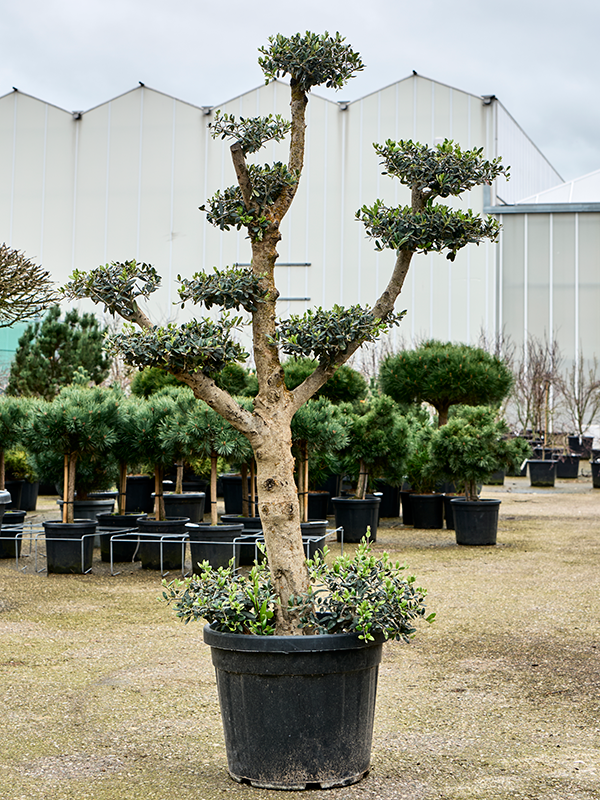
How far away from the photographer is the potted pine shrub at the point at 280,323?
267 cm

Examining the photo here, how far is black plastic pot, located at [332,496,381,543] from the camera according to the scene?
897 cm

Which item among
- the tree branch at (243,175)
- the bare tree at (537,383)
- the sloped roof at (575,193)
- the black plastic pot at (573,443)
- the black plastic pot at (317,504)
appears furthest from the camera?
the sloped roof at (575,193)

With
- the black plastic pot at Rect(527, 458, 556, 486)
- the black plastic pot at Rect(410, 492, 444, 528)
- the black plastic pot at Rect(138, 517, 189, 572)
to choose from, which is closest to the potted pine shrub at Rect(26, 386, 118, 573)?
the black plastic pot at Rect(138, 517, 189, 572)

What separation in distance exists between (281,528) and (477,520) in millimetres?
6256

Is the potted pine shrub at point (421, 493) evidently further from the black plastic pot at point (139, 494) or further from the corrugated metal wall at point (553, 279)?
the corrugated metal wall at point (553, 279)

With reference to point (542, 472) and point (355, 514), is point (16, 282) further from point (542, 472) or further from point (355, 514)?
point (542, 472)

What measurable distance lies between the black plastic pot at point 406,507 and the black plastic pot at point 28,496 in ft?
18.5

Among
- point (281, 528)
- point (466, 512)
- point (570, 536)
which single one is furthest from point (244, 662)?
point (570, 536)

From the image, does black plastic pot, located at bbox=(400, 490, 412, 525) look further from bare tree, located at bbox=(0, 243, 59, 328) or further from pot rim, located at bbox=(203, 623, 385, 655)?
pot rim, located at bbox=(203, 623, 385, 655)

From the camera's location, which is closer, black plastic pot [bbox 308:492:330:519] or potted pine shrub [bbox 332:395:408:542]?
potted pine shrub [bbox 332:395:408:542]

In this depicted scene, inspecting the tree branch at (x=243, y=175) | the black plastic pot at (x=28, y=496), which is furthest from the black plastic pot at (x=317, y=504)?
the tree branch at (x=243, y=175)

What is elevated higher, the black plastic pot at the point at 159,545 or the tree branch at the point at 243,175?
the tree branch at the point at 243,175

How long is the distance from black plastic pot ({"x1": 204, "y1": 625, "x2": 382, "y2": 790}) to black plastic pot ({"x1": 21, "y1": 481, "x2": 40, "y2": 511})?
10329mm

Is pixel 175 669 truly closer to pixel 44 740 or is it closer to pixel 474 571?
pixel 44 740
